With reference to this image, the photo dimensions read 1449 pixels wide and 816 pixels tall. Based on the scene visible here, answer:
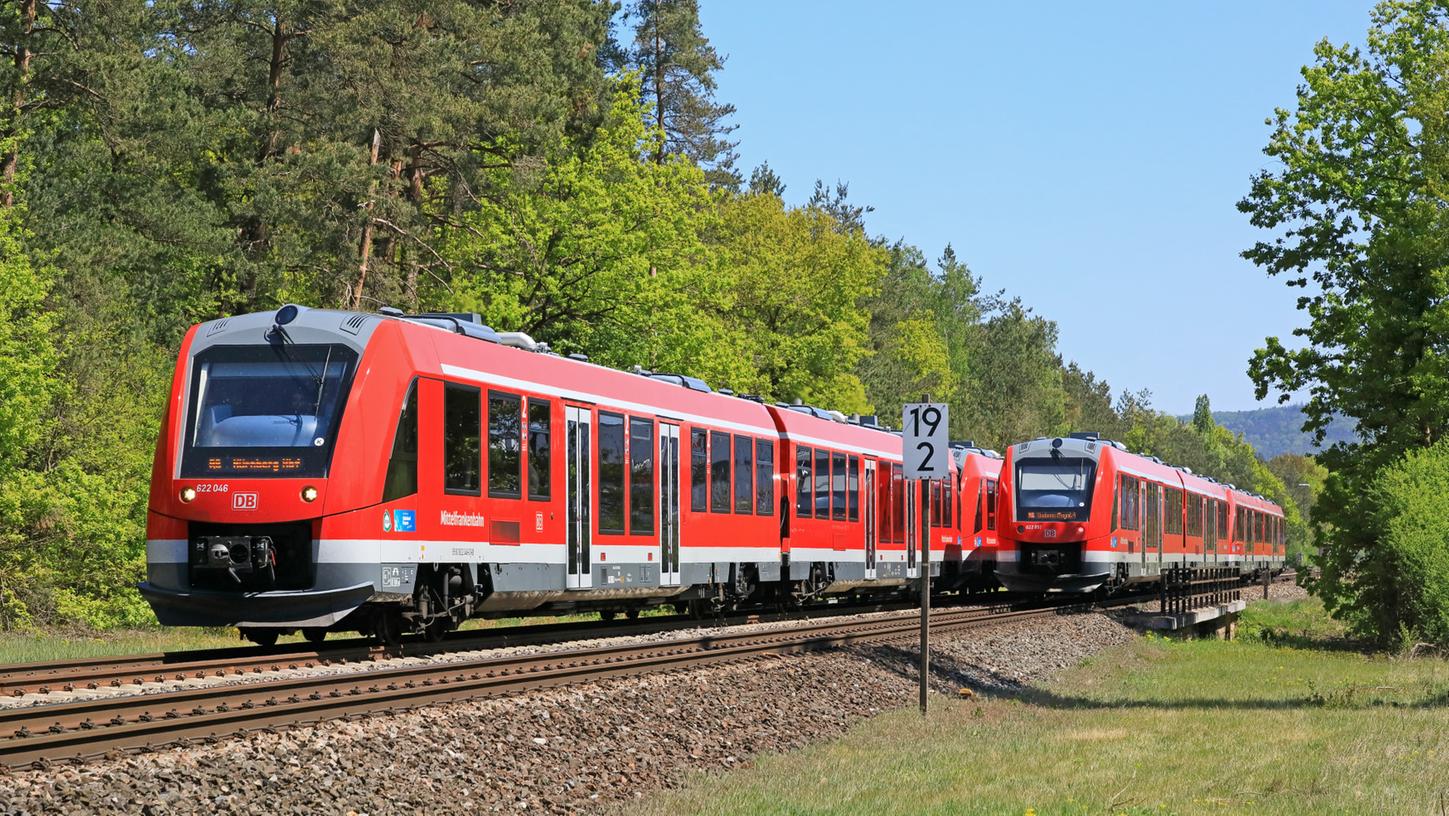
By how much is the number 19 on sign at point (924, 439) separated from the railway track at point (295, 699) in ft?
10.3

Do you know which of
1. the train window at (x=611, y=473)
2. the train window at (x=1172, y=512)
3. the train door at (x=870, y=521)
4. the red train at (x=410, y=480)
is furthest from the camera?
the train window at (x=1172, y=512)

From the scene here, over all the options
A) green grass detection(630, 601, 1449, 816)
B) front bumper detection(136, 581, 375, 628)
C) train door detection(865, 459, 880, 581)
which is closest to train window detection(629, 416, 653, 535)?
green grass detection(630, 601, 1449, 816)

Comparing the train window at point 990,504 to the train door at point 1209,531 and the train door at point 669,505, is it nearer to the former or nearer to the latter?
the train door at point 1209,531

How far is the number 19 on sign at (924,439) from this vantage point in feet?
58.4

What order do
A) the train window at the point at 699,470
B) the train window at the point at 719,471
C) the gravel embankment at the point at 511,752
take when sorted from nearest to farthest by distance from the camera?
the gravel embankment at the point at 511,752 < the train window at the point at 699,470 < the train window at the point at 719,471

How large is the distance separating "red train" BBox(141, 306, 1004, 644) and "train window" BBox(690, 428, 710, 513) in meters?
0.04

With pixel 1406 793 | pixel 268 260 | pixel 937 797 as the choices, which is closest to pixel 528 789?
pixel 937 797

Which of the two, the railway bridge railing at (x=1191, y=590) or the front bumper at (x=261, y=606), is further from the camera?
the railway bridge railing at (x=1191, y=590)

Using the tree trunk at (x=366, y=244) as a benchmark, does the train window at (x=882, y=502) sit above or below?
below

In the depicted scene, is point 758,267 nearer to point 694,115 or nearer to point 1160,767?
point 694,115

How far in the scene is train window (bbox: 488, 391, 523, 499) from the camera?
18.6 metres

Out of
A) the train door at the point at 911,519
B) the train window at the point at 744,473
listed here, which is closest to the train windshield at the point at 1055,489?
the train door at the point at 911,519

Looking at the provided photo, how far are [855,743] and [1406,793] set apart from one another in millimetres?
5081

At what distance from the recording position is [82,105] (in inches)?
1352
